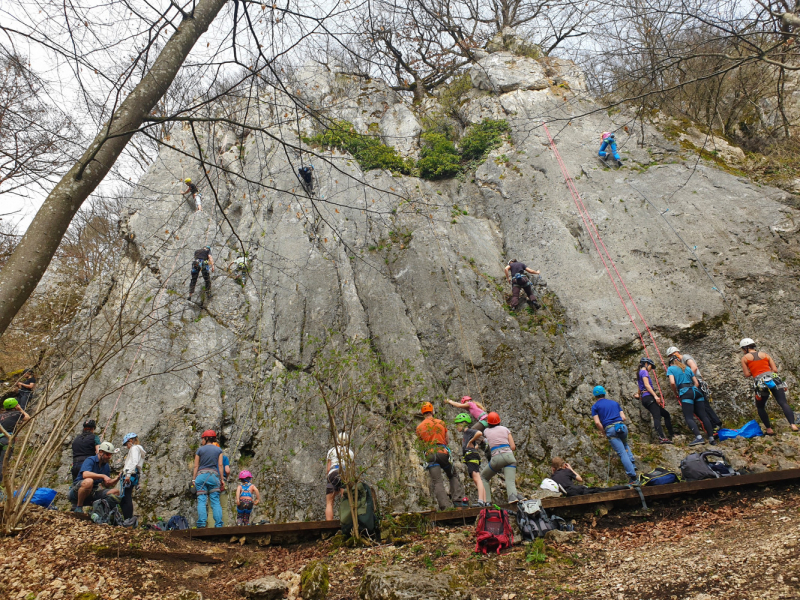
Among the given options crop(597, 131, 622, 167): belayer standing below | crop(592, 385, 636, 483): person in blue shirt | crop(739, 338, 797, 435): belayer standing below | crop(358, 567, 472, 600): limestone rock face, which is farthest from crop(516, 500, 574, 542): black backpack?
crop(597, 131, 622, 167): belayer standing below

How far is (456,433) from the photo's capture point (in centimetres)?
984

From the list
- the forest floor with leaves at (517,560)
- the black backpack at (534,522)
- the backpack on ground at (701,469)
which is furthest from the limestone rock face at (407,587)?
the backpack on ground at (701,469)

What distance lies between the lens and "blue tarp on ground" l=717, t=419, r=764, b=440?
26.7 ft

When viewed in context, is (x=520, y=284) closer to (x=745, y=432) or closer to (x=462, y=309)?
(x=462, y=309)

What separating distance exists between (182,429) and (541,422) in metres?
8.18

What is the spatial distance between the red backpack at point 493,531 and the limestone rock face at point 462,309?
3694mm

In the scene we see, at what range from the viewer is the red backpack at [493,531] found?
16.7ft

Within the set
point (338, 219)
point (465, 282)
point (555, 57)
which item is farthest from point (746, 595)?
point (555, 57)

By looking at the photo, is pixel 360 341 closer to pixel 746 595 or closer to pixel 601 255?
pixel 601 255

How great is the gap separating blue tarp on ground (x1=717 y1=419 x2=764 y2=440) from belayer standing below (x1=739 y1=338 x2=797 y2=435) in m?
0.28

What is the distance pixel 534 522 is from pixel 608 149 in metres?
14.0

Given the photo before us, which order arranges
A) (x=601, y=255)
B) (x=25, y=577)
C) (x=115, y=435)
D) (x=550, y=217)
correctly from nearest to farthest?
(x=25, y=577) < (x=115, y=435) < (x=601, y=255) < (x=550, y=217)

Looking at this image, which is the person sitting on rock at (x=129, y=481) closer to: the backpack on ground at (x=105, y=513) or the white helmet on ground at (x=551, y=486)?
the backpack on ground at (x=105, y=513)

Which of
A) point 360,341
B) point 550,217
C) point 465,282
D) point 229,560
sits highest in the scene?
point 550,217
